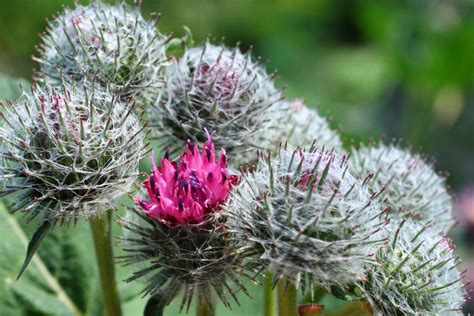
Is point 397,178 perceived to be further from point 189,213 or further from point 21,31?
point 21,31

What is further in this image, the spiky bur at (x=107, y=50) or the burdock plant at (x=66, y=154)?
the spiky bur at (x=107, y=50)

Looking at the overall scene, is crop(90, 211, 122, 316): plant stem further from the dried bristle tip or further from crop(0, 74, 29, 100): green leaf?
crop(0, 74, 29, 100): green leaf

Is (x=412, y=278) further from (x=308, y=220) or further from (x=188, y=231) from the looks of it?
(x=188, y=231)

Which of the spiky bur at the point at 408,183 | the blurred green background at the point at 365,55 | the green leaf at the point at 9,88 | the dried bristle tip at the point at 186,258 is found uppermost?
the blurred green background at the point at 365,55

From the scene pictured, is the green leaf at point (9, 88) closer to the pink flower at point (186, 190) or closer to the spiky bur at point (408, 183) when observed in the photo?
the pink flower at point (186, 190)

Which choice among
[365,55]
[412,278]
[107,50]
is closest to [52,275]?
[107,50]

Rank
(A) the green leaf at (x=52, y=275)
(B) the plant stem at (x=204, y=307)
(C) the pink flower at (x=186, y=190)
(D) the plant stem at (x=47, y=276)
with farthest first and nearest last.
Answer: (D) the plant stem at (x=47, y=276), (A) the green leaf at (x=52, y=275), (B) the plant stem at (x=204, y=307), (C) the pink flower at (x=186, y=190)

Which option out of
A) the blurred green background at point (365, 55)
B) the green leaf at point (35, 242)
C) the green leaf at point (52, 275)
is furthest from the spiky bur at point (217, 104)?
the blurred green background at point (365, 55)

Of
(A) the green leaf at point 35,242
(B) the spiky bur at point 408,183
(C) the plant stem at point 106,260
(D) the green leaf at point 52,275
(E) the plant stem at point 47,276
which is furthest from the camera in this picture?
(E) the plant stem at point 47,276
